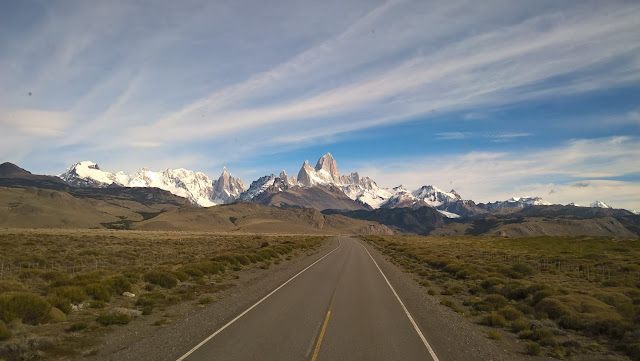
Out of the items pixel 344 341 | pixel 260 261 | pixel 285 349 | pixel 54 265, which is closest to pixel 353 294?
pixel 344 341

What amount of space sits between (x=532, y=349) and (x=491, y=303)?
25.3ft

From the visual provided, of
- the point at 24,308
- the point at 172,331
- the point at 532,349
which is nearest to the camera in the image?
the point at 532,349

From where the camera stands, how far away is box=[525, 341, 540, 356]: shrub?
38.5 feet

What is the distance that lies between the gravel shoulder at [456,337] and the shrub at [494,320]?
557mm

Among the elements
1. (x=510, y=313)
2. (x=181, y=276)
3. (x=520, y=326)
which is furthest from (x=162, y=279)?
(x=520, y=326)

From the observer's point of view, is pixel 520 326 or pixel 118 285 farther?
pixel 118 285

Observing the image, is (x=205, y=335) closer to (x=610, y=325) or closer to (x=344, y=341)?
(x=344, y=341)

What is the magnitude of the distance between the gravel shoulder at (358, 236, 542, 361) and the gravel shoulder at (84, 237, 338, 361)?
790cm

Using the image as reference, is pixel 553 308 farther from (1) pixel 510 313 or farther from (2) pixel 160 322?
(2) pixel 160 322

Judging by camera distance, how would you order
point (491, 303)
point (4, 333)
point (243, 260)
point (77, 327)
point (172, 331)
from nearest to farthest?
point (4, 333), point (172, 331), point (77, 327), point (491, 303), point (243, 260)

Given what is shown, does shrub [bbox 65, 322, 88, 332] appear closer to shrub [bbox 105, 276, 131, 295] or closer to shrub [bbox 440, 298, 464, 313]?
shrub [bbox 105, 276, 131, 295]

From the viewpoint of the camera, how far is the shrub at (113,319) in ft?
47.5

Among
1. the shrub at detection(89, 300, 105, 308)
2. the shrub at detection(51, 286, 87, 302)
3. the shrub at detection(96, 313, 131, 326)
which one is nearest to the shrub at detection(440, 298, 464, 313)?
the shrub at detection(96, 313, 131, 326)

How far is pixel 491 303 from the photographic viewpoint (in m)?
19.2
